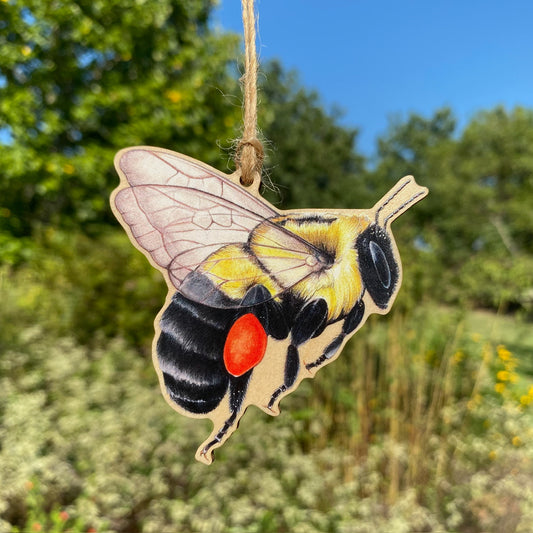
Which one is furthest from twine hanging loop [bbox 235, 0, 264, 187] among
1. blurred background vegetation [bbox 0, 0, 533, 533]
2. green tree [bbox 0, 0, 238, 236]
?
green tree [bbox 0, 0, 238, 236]

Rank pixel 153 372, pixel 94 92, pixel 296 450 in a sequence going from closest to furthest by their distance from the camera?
pixel 296 450 → pixel 153 372 → pixel 94 92

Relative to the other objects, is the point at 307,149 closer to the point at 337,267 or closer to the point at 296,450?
the point at 296,450

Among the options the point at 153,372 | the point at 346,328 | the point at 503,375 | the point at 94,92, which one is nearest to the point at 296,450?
the point at 153,372

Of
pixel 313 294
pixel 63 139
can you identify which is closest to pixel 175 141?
pixel 63 139

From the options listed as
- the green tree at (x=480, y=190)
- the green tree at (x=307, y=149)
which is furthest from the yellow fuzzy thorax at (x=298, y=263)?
the green tree at (x=307, y=149)

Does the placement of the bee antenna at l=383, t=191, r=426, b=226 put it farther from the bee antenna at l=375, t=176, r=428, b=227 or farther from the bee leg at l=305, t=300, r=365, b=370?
the bee leg at l=305, t=300, r=365, b=370

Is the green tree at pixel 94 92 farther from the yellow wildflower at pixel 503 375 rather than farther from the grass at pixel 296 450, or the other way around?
the yellow wildflower at pixel 503 375

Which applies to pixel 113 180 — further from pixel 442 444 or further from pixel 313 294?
pixel 313 294
